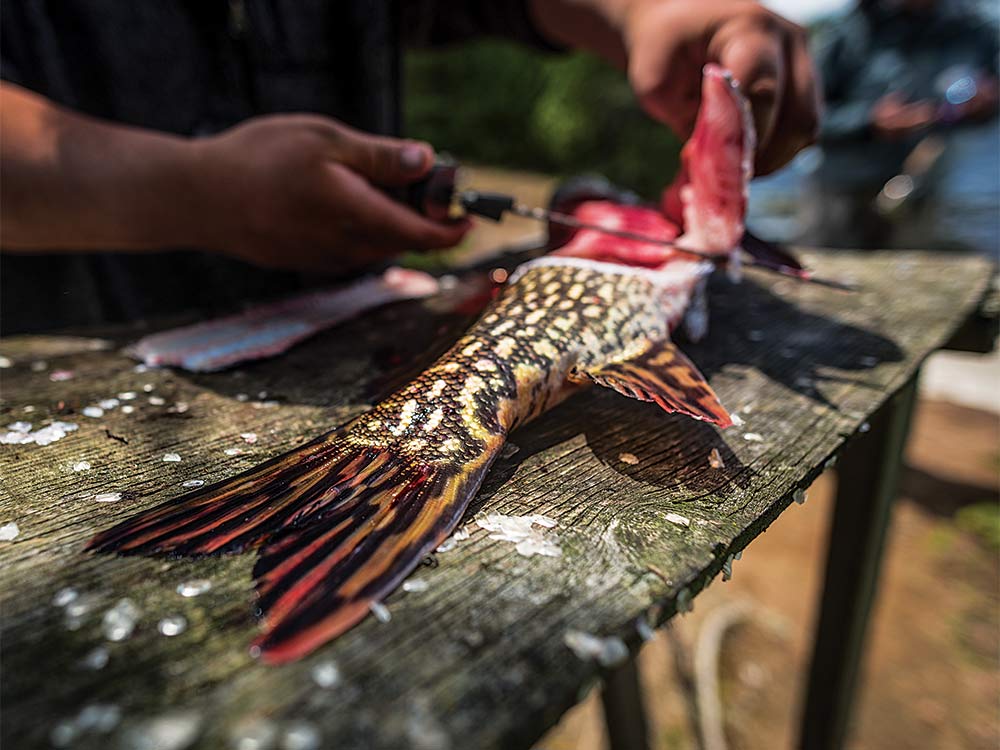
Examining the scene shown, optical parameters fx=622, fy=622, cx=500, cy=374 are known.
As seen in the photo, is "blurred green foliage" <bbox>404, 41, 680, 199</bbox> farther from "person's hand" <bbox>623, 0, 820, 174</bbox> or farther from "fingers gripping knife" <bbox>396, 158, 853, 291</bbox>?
"fingers gripping knife" <bbox>396, 158, 853, 291</bbox>

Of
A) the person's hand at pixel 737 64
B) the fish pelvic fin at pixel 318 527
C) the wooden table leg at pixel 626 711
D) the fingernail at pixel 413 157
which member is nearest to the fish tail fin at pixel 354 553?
the fish pelvic fin at pixel 318 527

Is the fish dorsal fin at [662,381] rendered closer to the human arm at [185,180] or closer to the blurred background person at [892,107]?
the human arm at [185,180]

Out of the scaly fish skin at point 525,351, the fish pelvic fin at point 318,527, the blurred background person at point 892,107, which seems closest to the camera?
the fish pelvic fin at point 318,527

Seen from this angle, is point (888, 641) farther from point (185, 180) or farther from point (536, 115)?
point (536, 115)

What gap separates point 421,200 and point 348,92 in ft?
3.35

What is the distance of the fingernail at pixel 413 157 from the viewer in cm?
152

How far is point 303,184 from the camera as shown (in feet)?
4.86

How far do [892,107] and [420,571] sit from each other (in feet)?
22.3

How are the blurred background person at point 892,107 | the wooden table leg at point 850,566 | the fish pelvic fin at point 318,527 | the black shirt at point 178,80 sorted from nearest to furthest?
the fish pelvic fin at point 318,527, the black shirt at point 178,80, the wooden table leg at point 850,566, the blurred background person at point 892,107

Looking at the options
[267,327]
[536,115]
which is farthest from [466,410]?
[536,115]

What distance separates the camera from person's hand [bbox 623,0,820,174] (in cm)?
154

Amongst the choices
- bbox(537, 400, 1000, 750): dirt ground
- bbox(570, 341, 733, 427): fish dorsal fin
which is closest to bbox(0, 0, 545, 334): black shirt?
bbox(570, 341, 733, 427): fish dorsal fin

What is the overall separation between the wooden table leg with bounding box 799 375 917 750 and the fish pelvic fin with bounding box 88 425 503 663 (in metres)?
1.87

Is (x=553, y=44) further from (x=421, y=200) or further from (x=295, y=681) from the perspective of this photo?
(x=295, y=681)
